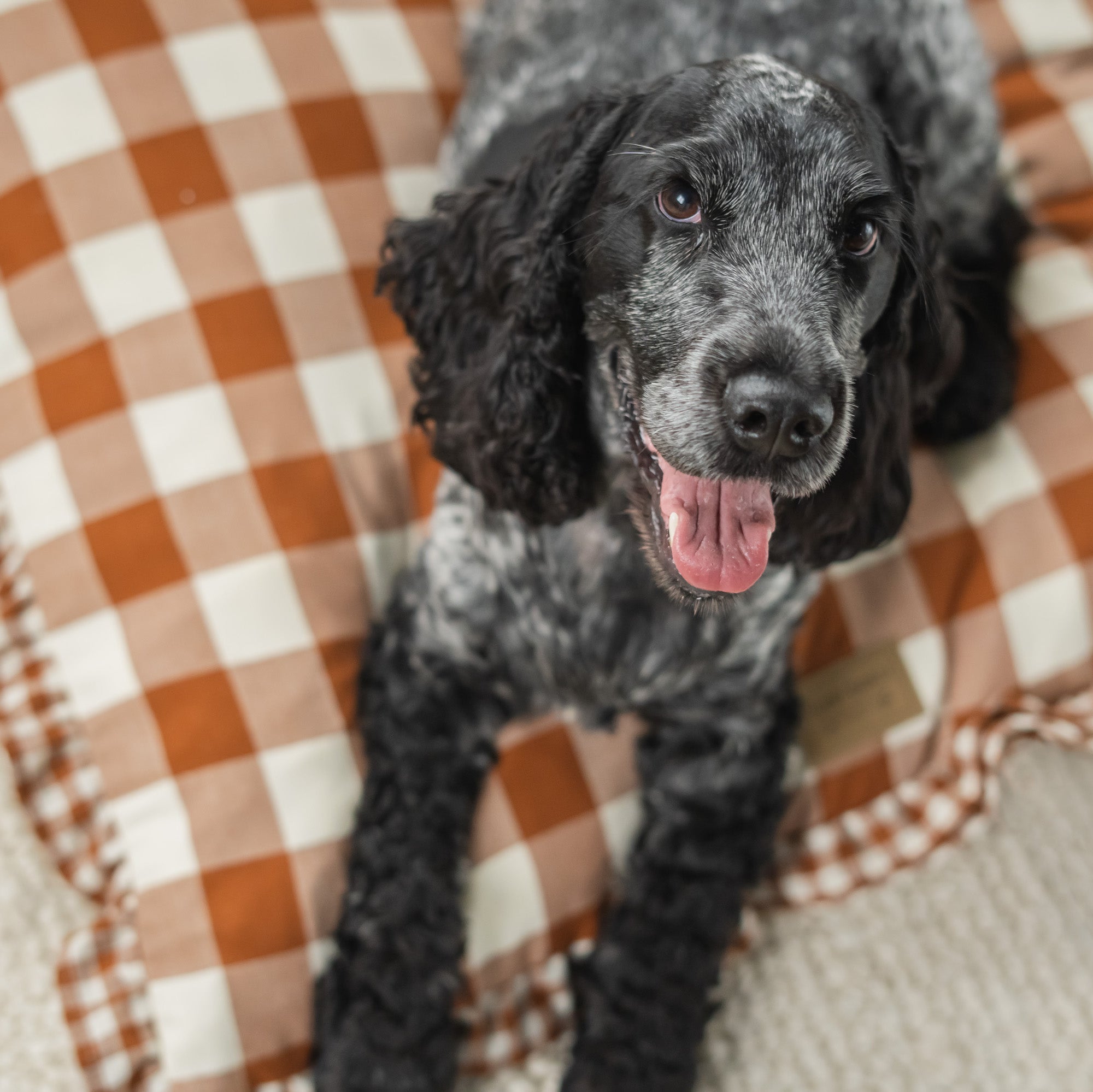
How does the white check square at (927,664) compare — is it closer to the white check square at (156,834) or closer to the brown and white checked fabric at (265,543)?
the brown and white checked fabric at (265,543)

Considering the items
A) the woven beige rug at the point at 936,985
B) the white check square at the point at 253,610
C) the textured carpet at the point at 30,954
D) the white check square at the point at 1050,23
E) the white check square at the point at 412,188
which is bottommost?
the woven beige rug at the point at 936,985

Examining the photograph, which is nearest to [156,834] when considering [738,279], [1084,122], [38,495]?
[38,495]

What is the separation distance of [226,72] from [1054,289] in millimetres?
1765

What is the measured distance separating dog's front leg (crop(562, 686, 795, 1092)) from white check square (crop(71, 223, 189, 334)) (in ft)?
4.00

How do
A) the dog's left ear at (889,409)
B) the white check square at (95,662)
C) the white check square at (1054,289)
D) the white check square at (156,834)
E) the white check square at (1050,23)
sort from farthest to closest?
the white check square at (1050,23)
the white check square at (1054,289)
the white check square at (95,662)
the white check square at (156,834)
the dog's left ear at (889,409)

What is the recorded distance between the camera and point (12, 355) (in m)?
2.11

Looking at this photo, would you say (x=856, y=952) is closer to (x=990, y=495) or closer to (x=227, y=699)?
(x=990, y=495)

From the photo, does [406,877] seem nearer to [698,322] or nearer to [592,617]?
[592,617]

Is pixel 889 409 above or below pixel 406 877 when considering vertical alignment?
above

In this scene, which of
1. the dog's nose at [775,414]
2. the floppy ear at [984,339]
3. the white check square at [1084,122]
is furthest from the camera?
the white check square at [1084,122]

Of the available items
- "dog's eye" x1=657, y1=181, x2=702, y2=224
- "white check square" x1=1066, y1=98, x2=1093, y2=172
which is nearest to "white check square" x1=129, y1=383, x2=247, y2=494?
"dog's eye" x1=657, y1=181, x2=702, y2=224

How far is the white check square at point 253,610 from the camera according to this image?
1.92 metres

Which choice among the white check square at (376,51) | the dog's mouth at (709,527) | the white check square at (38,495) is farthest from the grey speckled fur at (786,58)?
the white check square at (38,495)

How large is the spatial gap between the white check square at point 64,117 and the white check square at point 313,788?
4.09 feet
